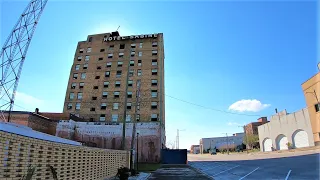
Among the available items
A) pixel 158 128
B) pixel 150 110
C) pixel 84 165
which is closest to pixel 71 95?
pixel 150 110

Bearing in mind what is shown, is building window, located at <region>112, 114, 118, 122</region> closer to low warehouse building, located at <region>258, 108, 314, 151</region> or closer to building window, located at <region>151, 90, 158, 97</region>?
building window, located at <region>151, 90, 158, 97</region>

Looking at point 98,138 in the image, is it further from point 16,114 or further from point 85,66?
point 85,66

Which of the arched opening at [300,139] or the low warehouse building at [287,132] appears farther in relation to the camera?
the low warehouse building at [287,132]

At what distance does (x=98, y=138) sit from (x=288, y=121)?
52.1 m

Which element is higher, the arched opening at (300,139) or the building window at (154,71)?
the building window at (154,71)

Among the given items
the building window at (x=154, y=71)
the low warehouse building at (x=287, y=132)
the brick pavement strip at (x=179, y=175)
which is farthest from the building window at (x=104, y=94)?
the low warehouse building at (x=287, y=132)

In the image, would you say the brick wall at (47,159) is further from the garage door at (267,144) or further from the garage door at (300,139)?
the garage door at (267,144)

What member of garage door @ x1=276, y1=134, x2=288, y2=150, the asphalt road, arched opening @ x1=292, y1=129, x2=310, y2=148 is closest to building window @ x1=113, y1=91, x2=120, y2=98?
the asphalt road

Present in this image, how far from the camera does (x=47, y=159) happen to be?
27.5 feet

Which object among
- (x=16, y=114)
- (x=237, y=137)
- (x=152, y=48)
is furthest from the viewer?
(x=237, y=137)

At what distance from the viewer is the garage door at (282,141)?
6246cm

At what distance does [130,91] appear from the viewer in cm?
5081

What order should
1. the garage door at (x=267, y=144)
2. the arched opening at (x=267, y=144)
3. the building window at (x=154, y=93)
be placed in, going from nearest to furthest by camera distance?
the building window at (x=154, y=93) < the arched opening at (x=267, y=144) < the garage door at (x=267, y=144)

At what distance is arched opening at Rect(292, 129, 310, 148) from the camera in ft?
179
